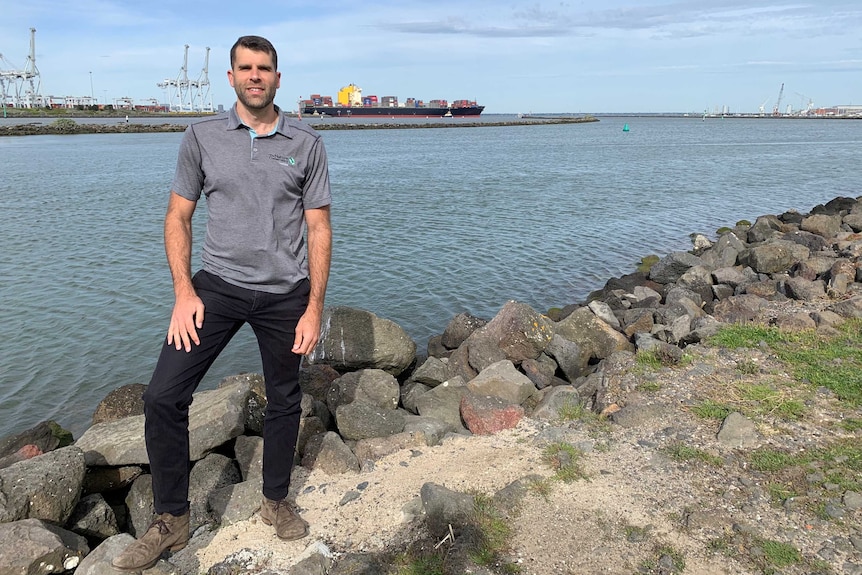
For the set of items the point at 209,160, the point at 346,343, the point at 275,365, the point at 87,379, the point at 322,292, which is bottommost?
the point at 87,379

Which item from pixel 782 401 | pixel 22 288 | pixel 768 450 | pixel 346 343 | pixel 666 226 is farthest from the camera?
pixel 666 226

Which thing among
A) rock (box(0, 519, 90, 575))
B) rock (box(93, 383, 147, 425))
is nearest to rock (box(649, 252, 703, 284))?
rock (box(93, 383, 147, 425))

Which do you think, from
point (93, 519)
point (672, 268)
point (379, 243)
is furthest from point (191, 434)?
point (379, 243)

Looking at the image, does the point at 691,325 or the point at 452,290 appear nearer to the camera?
the point at 691,325

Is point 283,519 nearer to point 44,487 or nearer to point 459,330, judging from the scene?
point 44,487

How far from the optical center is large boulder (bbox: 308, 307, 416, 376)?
295 inches

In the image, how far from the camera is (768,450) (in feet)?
15.4

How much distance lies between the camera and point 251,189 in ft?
11.1

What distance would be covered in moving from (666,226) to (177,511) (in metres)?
19.4

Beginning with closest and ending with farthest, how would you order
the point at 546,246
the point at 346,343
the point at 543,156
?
the point at 346,343 → the point at 546,246 → the point at 543,156

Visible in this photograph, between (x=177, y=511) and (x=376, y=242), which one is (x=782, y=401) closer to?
(x=177, y=511)

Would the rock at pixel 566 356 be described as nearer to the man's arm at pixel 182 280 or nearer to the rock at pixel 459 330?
the rock at pixel 459 330

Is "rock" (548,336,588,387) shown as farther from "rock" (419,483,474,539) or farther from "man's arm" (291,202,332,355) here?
"man's arm" (291,202,332,355)

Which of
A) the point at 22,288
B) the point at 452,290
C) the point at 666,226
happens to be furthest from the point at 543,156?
the point at 22,288
